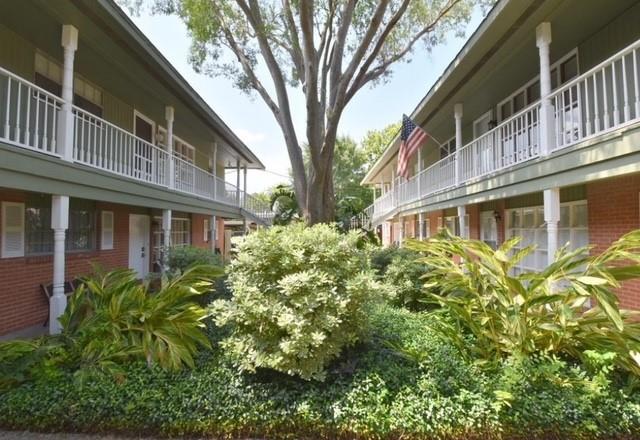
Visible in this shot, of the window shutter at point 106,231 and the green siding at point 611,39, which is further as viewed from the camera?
the window shutter at point 106,231

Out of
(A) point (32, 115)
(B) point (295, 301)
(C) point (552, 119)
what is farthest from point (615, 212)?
(A) point (32, 115)

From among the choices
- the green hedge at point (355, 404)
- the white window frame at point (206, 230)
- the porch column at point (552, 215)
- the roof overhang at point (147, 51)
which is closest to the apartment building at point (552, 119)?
the porch column at point (552, 215)

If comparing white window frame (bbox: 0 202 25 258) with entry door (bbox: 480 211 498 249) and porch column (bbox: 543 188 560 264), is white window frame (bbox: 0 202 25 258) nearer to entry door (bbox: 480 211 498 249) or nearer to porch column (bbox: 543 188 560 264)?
porch column (bbox: 543 188 560 264)

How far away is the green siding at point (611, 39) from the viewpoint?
6477 millimetres

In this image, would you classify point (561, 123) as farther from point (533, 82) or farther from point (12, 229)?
point (12, 229)

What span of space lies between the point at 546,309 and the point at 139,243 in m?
12.0

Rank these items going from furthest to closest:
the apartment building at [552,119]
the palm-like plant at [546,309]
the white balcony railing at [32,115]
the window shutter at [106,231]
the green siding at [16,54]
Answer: the window shutter at [106,231] < the green siding at [16,54] < the white balcony railing at [32,115] < the apartment building at [552,119] < the palm-like plant at [546,309]

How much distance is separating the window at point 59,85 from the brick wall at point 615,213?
11304 mm

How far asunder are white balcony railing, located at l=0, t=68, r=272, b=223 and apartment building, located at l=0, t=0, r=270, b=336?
0.03m

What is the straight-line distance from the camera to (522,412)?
3.99 metres

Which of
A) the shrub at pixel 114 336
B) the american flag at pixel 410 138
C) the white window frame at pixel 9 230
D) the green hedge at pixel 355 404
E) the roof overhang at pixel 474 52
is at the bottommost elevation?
the green hedge at pixel 355 404

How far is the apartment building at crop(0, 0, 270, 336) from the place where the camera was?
642cm

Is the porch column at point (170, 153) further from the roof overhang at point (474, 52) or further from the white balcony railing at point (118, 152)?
the roof overhang at point (474, 52)

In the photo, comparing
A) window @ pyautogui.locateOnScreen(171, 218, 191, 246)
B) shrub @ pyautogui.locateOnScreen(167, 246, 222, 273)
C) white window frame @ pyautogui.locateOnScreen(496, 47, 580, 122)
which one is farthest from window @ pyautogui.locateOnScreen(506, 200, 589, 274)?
window @ pyautogui.locateOnScreen(171, 218, 191, 246)
